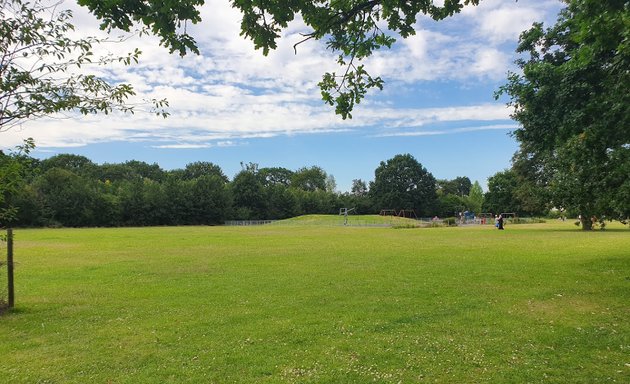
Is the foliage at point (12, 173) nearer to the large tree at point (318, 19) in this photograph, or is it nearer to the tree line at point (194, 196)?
the large tree at point (318, 19)

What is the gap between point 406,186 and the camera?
115875mm

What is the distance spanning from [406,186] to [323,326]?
110 meters

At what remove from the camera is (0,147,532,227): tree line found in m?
82.8

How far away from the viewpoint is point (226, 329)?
829 centimetres

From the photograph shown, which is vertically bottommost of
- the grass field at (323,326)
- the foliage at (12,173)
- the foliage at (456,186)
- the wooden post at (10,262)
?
the grass field at (323,326)

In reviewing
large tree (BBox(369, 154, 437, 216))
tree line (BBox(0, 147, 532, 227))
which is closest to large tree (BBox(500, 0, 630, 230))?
tree line (BBox(0, 147, 532, 227))

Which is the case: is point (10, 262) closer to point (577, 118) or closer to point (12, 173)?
point (12, 173)

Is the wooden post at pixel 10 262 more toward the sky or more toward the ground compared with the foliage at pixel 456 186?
more toward the ground

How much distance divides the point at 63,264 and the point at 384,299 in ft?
50.7

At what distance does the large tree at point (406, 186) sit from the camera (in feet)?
376

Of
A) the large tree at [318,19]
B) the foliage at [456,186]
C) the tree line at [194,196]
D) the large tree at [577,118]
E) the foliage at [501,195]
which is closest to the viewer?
the large tree at [318,19]

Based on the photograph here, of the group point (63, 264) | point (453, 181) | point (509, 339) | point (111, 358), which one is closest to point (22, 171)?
point (111, 358)

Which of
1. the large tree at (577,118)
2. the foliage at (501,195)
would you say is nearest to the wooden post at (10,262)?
the large tree at (577,118)

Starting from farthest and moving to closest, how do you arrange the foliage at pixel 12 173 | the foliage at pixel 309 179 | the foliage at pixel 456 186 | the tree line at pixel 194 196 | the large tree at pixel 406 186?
1. the foliage at pixel 456 186
2. the foliage at pixel 309 179
3. the large tree at pixel 406 186
4. the tree line at pixel 194 196
5. the foliage at pixel 12 173
